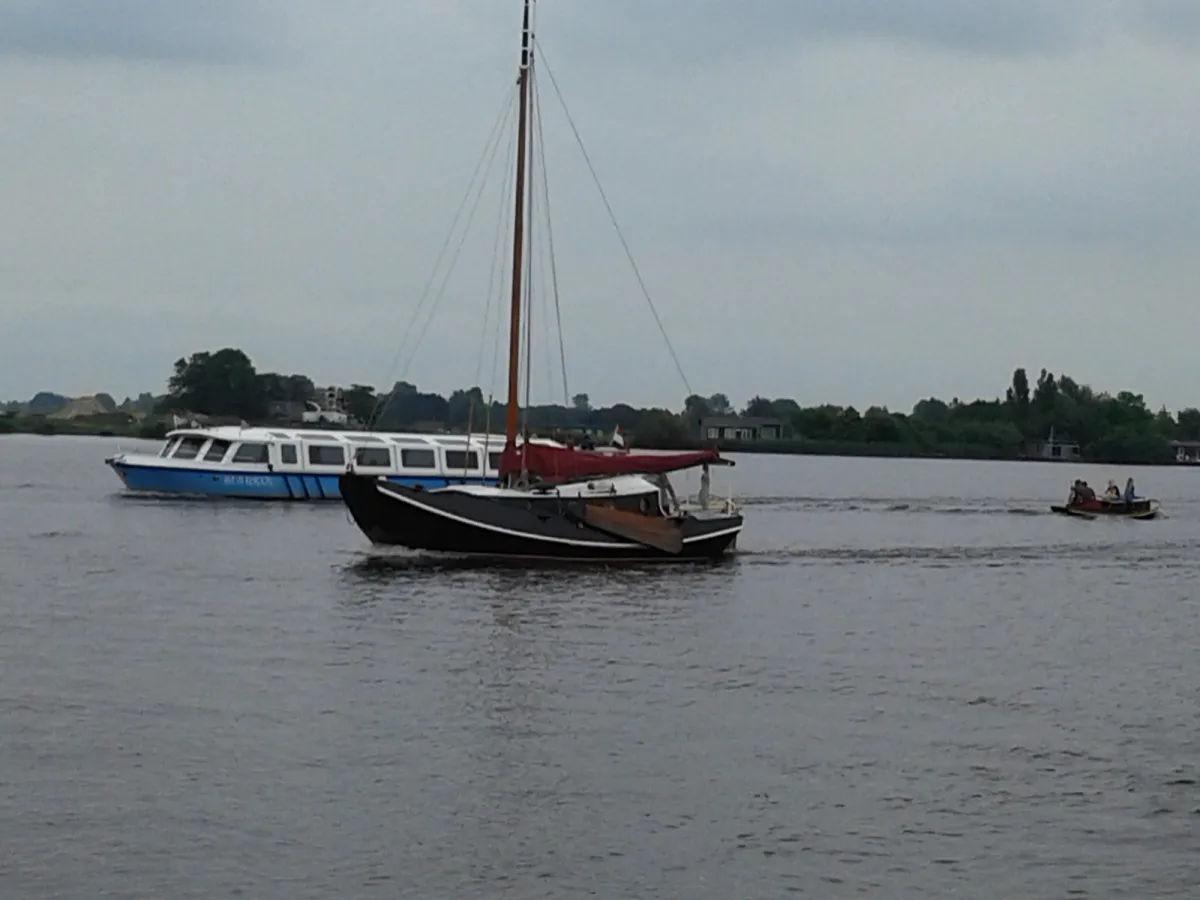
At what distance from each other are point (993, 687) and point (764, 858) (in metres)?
11.3

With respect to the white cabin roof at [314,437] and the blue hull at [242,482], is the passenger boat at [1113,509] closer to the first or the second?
the white cabin roof at [314,437]

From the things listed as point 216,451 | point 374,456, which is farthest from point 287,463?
point 374,456

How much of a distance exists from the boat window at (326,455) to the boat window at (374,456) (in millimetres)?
770

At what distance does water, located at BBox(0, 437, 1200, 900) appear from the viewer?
1725 cm

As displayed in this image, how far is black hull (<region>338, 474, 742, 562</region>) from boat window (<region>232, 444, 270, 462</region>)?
25771mm

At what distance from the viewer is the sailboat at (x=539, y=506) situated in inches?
1692

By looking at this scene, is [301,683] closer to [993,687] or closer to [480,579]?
[993,687]

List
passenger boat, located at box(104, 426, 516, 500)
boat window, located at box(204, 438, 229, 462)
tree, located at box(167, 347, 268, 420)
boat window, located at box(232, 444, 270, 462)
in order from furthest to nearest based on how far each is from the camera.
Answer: tree, located at box(167, 347, 268, 420), boat window, located at box(204, 438, 229, 462), boat window, located at box(232, 444, 270, 462), passenger boat, located at box(104, 426, 516, 500)

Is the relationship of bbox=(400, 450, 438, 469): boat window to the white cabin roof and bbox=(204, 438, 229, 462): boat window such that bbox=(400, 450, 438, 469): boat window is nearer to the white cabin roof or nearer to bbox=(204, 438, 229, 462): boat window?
the white cabin roof

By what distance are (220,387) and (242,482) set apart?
68998mm

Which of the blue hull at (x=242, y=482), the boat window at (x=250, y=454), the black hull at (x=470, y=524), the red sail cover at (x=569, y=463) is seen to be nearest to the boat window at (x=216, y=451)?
the boat window at (x=250, y=454)

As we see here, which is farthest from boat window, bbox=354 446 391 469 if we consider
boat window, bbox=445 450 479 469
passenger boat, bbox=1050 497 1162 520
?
passenger boat, bbox=1050 497 1162 520

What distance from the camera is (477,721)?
23672 millimetres

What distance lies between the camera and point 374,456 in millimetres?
70312
